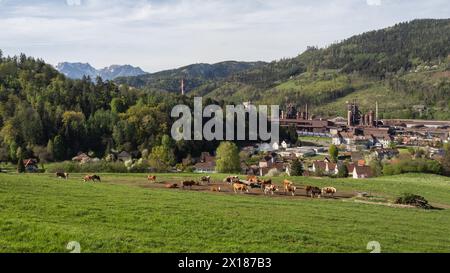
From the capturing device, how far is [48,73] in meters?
116

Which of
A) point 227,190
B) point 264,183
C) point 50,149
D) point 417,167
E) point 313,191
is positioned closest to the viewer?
point 313,191

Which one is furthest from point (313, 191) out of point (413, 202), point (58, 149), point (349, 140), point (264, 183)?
point (349, 140)

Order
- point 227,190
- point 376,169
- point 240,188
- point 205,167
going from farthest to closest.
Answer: point 205,167 → point 376,169 → point 227,190 → point 240,188

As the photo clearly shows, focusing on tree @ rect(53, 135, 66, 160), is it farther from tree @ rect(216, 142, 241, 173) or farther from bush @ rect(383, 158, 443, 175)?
bush @ rect(383, 158, 443, 175)

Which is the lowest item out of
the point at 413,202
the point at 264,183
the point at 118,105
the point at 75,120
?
the point at 413,202

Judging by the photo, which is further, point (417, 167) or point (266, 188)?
point (417, 167)

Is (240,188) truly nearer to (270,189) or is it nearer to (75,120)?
(270,189)

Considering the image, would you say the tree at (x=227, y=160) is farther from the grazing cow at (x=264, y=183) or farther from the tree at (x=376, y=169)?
the grazing cow at (x=264, y=183)

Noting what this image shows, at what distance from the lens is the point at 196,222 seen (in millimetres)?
16328

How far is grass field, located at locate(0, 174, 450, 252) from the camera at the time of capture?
1298 centimetres

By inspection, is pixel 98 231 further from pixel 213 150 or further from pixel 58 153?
pixel 213 150

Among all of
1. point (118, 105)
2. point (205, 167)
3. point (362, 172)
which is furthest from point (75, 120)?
point (362, 172)

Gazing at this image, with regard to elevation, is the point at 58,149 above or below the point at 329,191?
below
